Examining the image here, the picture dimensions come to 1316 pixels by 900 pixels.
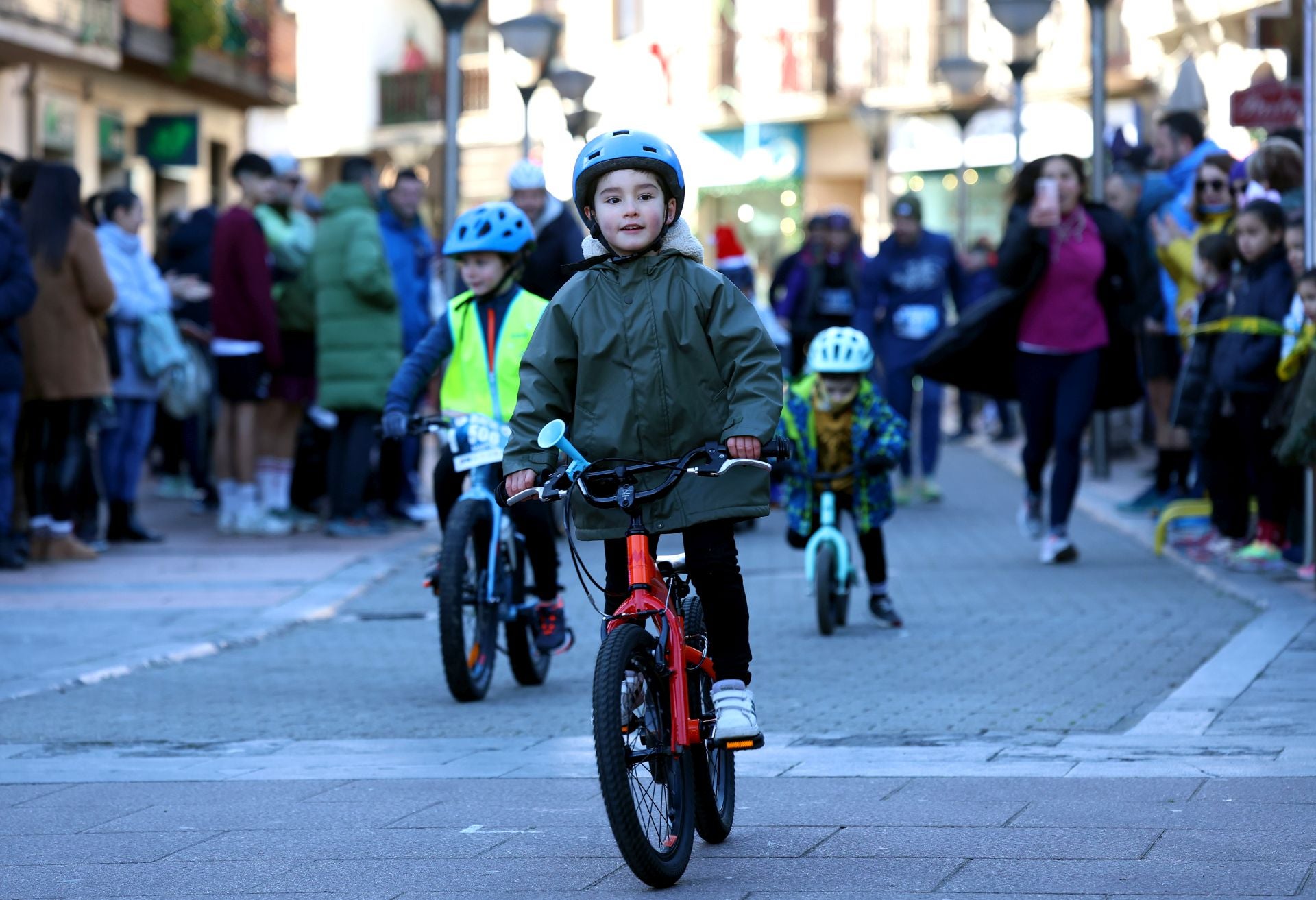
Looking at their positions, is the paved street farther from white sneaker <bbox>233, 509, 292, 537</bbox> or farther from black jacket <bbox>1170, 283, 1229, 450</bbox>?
white sneaker <bbox>233, 509, 292, 537</bbox>

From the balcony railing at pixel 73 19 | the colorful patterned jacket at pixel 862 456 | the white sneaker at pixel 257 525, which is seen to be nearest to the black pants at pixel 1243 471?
the colorful patterned jacket at pixel 862 456

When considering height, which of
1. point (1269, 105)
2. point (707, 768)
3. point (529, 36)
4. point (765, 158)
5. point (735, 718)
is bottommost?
point (707, 768)

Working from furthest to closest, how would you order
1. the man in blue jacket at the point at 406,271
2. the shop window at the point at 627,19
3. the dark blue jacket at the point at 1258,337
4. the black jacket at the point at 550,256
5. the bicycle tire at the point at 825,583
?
the shop window at the point at 627,19 < the man in blue jacket at the point at 406,271 < the black jacket at the point at 550,256 < the dark blue jacket at the point at 1258,337 < the bicycle tire at the point at 825,583

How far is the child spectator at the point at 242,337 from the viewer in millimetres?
14234

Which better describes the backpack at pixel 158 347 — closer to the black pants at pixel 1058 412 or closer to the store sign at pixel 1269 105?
the black pants at pixel 1058 412

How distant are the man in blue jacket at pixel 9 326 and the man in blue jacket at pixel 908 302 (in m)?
6.27

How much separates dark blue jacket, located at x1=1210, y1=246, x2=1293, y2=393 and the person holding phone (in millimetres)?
819

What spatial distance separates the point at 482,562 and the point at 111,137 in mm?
21510

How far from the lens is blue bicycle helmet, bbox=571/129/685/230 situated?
5621 millimetres

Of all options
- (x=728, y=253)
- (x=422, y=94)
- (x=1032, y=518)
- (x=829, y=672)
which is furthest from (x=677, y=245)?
(x=422, y=94)

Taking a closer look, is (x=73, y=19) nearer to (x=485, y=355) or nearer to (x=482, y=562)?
(x=485, y=355)

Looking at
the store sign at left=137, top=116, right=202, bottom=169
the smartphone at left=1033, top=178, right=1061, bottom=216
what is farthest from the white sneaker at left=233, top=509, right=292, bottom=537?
the store sign at left=137, top=116, right=202, bottom=169

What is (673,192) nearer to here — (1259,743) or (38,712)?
(1259,743)

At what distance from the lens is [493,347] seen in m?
8.58
